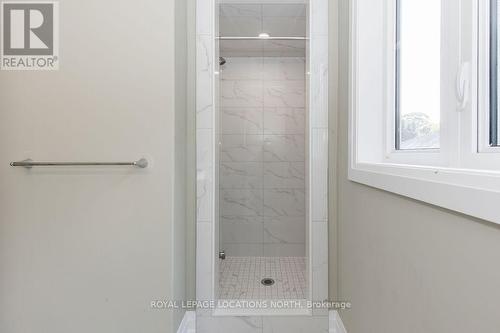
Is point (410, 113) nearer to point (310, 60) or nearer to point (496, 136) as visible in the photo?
point (496, 136)

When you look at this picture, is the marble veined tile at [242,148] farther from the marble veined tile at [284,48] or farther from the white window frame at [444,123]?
the white window frame at [444,123]

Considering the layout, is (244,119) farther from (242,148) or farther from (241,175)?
(241,175)

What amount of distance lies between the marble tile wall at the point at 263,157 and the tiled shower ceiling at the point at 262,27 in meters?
0.13

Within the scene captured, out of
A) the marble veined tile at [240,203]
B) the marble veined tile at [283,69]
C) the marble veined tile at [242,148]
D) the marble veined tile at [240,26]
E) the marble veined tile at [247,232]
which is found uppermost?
the marble veined tile at [240,26]

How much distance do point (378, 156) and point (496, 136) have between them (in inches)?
24.4

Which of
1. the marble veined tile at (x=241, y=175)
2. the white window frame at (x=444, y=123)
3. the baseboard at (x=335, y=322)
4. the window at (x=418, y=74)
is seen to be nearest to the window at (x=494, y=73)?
the white window frame at (x=444, y=123)

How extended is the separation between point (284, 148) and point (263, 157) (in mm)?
237

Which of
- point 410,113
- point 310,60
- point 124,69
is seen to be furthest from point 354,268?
point 124,69

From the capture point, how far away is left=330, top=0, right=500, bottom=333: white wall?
0.56m

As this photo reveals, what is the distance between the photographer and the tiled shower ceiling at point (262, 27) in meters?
2.19

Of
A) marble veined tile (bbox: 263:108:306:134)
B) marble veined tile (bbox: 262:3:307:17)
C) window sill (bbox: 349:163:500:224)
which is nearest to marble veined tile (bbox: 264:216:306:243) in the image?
marble veined tile (bbox: 263:108:306:134)

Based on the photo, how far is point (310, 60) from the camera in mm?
1693

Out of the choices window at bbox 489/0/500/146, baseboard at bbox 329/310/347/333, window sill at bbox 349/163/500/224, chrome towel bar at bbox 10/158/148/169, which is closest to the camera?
window sill at bbox 349/163/500/224

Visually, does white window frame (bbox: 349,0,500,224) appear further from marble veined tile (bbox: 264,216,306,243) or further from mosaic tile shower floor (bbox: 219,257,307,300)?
marble veined tile (bbox: 264,216,306,243)
